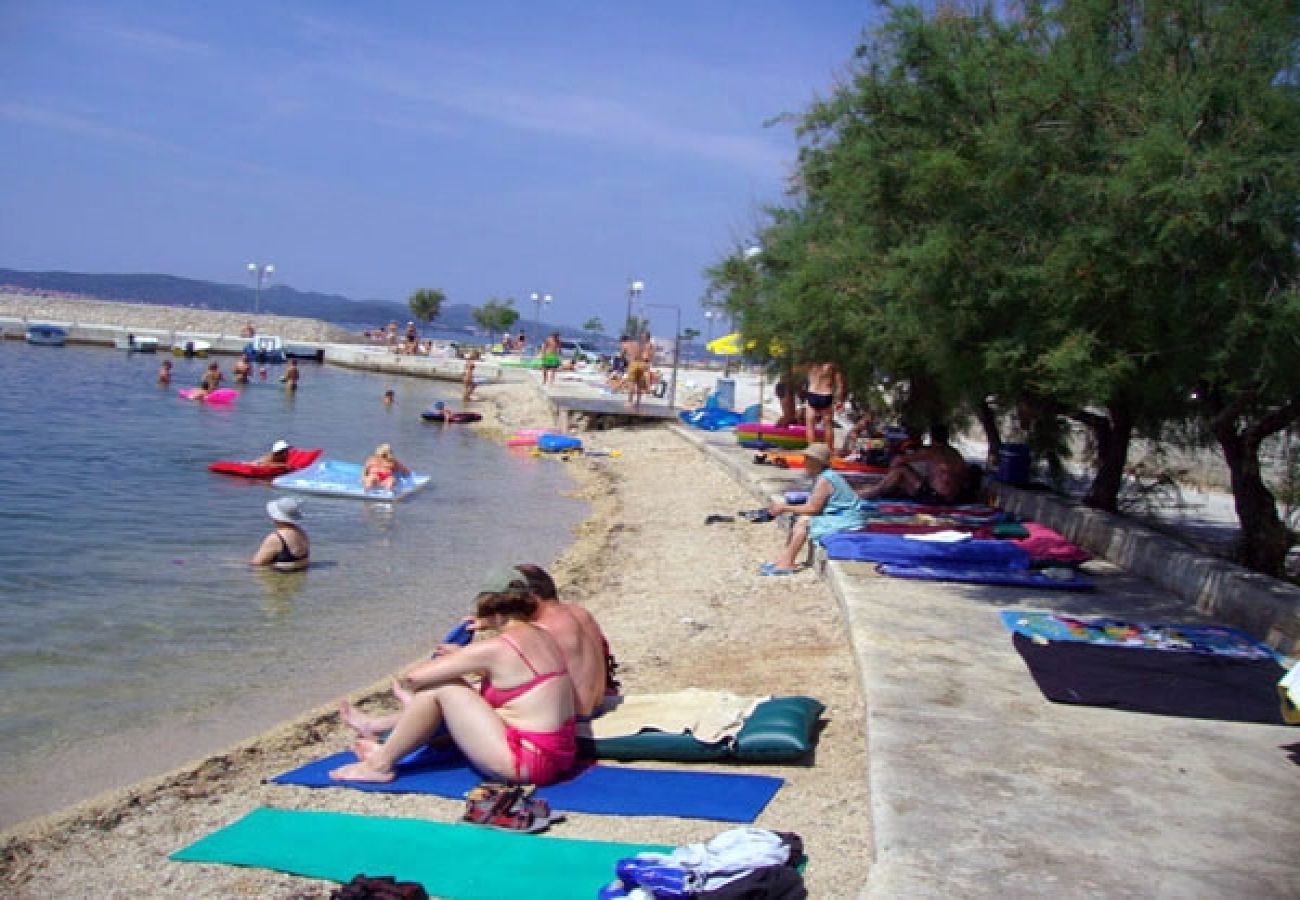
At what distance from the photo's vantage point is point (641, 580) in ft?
42.1

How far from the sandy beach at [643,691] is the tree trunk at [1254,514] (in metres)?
3.68

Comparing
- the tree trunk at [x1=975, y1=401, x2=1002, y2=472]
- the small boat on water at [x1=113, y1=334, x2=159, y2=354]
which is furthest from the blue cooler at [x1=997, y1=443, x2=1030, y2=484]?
the small boat on water at [x1=113, y1=334, x2=159, y2=354]

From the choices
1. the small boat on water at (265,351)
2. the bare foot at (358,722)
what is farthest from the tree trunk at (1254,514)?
the small boat on water at (265,351)

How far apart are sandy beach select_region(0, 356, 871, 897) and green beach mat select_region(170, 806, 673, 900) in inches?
4.9

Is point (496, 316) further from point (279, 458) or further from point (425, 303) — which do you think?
point (279, 458)

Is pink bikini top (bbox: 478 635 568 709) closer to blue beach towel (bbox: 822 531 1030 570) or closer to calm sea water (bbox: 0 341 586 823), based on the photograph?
calm sea water (bbox: 0 341 586 823)

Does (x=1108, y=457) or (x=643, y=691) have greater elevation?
(x=1108, y=457)

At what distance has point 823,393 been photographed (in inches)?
736

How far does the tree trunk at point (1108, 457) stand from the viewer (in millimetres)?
13375

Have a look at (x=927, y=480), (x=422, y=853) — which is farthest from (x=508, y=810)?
(x=927, y=480)

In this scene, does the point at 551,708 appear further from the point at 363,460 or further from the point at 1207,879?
the point at 363,460

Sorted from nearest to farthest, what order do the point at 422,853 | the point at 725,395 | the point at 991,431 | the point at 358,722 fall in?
the point at 422,853
the point at 358,722
the point at 991,431
the point at 725,395

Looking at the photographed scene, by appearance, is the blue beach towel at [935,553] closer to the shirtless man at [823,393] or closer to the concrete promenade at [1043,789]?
the concrete promenade at [1043,789]

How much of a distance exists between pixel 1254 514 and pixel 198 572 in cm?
981
